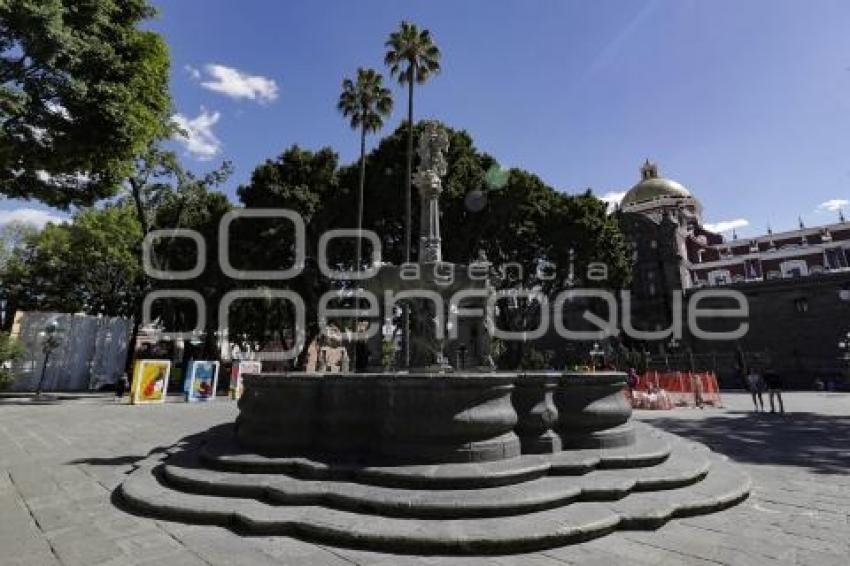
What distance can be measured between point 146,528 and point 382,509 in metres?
2.40

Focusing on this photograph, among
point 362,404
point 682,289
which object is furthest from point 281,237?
point 682,289

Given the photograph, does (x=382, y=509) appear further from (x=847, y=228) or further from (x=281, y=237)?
(x=847, y=228)

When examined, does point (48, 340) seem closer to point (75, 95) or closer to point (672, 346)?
point (75, 95)

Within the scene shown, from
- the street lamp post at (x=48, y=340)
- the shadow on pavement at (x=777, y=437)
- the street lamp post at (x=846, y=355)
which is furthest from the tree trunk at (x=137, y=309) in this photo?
the street lamp post at (x=846, y=355)

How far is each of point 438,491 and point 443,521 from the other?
550 mm

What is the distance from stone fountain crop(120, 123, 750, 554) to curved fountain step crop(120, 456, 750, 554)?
0.02 m

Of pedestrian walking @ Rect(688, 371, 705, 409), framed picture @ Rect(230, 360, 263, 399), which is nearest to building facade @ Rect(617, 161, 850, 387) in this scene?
pedestrian walking @ Rect(688, 371, 705, 409)

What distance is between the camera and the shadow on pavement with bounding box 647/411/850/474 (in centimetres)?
826

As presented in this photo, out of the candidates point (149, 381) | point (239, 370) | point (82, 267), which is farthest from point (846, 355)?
point (82, 267)

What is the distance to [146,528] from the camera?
4809 mm

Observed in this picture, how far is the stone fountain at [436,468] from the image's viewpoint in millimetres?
4578

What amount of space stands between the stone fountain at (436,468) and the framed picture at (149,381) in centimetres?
1473

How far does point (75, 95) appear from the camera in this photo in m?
10.1

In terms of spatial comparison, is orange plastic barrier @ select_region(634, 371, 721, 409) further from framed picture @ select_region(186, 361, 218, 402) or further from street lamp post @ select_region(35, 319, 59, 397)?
street lamp post @ select_region(35, 319, 59, 397)
